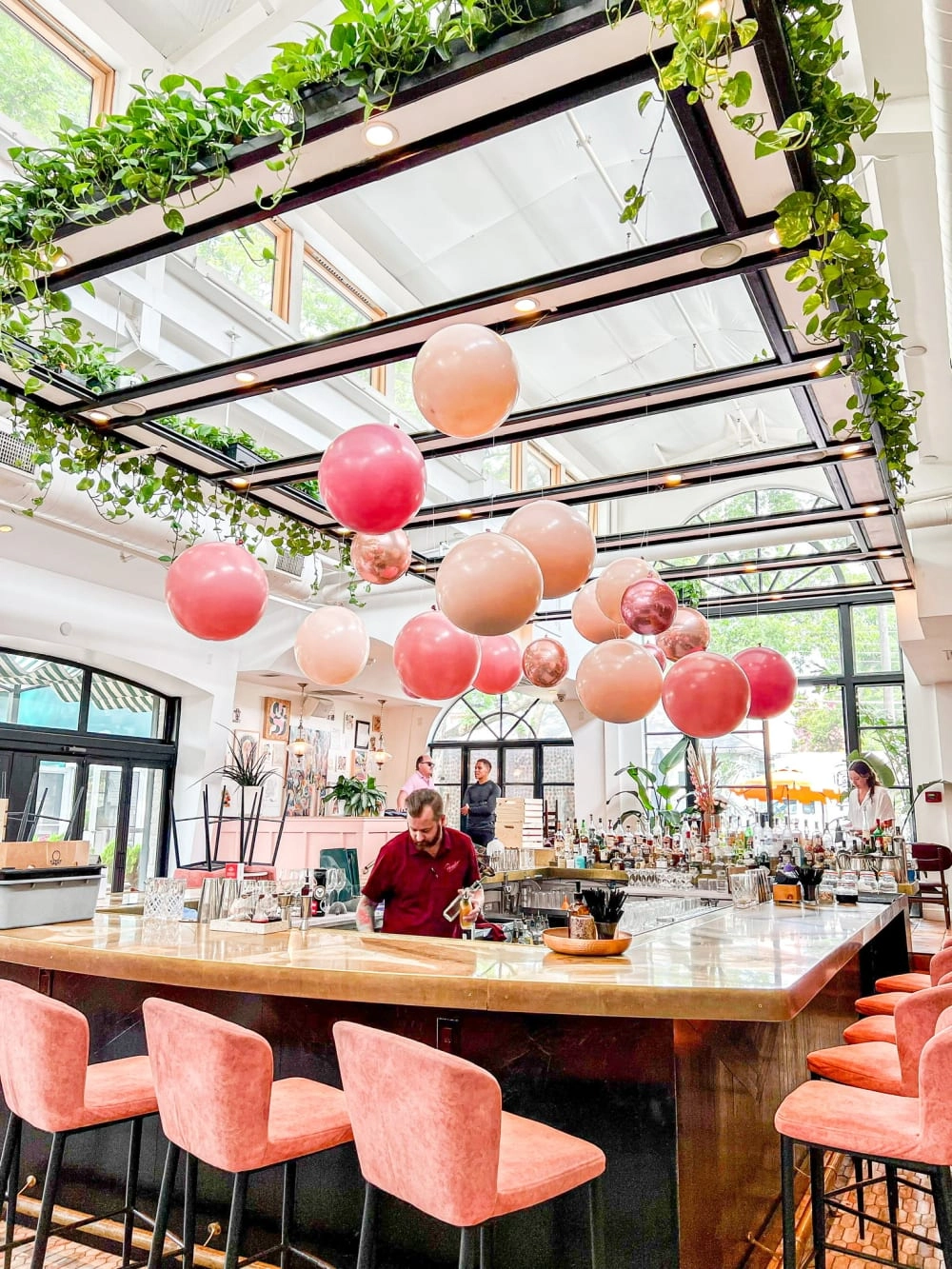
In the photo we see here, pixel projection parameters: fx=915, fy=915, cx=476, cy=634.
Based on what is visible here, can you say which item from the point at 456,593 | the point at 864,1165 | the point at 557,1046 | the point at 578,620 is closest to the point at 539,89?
the point at 456,593

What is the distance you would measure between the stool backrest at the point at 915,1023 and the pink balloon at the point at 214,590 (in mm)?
2833

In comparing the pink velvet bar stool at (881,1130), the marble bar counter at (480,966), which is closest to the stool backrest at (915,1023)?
the pink velvet bar stool at (881,1130)

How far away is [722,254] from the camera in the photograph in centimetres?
299

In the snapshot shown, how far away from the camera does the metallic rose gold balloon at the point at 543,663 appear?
5410 mm

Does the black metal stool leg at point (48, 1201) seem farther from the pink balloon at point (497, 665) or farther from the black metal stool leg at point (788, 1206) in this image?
the pink balloon at point (497, 665)

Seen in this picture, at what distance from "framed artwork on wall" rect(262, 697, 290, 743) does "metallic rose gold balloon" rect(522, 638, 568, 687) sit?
703 cm

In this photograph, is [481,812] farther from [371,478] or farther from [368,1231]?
[368,1231]

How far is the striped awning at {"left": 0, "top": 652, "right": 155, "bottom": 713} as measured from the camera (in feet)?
28.0

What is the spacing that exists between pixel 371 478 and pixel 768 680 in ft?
9.77

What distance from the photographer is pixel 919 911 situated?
11484mm

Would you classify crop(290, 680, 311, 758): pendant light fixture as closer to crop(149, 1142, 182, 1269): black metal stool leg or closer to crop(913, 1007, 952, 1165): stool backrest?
crop(149, 1142, 182, 1269): black metal stool leg

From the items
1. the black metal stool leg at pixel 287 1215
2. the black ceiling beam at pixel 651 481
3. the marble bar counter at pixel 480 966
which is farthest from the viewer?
the black ceiling beam at pixel 651 481

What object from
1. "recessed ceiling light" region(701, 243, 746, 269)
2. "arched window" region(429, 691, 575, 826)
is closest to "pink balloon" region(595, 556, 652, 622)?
"recessed ceiling light" region(701, 243, 746, 269)

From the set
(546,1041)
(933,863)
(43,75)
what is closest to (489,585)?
(546,1041)
